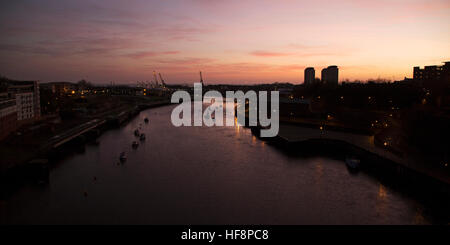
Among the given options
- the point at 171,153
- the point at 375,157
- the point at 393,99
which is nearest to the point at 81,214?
the point at 171,153

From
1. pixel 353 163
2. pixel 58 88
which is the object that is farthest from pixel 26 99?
pixel 58 88

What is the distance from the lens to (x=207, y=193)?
3.44 metres

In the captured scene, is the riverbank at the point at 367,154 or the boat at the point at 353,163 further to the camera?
the boat at the point at 353,163

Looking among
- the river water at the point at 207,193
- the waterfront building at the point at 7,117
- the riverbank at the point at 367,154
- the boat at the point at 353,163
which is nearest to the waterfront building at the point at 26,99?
the waterfront building at the point at 7,117

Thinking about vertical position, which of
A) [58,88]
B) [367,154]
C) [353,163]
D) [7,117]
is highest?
[58,88]

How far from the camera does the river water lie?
2.86 meters

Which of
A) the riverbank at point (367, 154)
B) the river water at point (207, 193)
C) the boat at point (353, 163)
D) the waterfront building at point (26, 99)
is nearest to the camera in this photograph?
the river water at point (207, 193)

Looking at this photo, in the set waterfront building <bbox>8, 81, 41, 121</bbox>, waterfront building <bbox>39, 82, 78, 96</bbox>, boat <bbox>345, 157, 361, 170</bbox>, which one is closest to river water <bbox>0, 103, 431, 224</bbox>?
boat <bbox>345, 157, 361, 170</bbox>

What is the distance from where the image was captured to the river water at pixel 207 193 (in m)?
2.86

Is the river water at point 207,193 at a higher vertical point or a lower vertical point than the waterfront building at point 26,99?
lower

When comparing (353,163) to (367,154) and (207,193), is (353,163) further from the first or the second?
(207,193)

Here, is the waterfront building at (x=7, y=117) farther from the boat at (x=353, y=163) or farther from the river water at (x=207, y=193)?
the boat at (x=353, y=163)

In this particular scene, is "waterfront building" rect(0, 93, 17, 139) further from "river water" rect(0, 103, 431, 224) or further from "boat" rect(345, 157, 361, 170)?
"boat" rect(345, 157, 361, 170)
